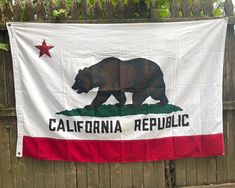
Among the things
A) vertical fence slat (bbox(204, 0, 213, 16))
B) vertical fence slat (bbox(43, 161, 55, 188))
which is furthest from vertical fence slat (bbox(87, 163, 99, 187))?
vertical fence slat (bbox(204, 0, 213, 16))

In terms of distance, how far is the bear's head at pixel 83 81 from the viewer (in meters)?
3.66

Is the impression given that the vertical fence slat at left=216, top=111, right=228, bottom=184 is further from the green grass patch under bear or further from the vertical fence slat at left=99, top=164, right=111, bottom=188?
the vertical fence slat at left=99, top=164, right=111, bottom=188

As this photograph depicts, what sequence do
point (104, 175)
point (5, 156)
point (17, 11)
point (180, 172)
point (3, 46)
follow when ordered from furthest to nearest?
1. point (180, 172)
2. point (104, 175)
3. point (5, 156)
4. point (17, 11)
5. point (3, 46)

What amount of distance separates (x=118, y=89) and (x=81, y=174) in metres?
1.15

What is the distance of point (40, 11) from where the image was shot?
12.0 ft

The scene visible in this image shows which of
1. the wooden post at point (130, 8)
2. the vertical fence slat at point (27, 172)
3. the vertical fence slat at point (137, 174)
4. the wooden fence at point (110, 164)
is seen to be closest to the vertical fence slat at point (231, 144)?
the wooden fence at point (110, 164)

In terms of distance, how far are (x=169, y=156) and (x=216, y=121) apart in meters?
0.73

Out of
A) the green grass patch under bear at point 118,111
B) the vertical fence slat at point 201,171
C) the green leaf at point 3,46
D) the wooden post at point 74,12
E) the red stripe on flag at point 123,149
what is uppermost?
the wooden post at point 74,12

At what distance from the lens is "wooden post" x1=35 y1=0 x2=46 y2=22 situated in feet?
12.0

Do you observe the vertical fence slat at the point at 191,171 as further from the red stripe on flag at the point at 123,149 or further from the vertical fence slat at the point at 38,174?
the vertical fence slat at the point at 38,174

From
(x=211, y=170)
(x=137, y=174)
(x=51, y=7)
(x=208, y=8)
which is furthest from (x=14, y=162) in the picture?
(x=208, y=8)

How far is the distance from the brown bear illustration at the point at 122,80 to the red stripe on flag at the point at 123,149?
1.56ft

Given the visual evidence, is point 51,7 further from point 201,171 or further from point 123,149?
point 201,171

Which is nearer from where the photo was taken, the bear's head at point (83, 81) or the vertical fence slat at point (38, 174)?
the bear's head at point (83, 81)
